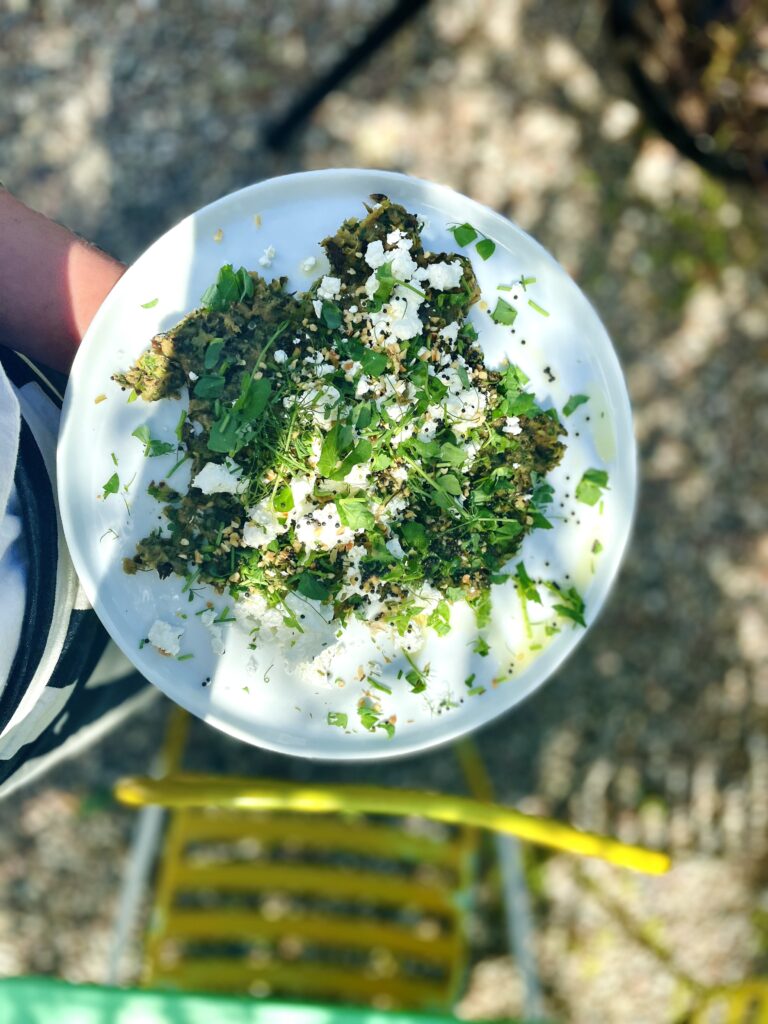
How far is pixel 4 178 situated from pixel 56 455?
1.21 m

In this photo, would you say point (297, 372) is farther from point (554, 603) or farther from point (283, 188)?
point (554, 603)

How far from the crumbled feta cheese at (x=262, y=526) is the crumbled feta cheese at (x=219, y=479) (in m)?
0.03

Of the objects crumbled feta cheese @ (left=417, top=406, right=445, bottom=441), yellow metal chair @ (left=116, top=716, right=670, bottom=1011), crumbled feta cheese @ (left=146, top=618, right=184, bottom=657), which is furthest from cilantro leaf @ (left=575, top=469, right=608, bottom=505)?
yellow metal chair @ (left=116, top=716, right=670, bottom=1011)

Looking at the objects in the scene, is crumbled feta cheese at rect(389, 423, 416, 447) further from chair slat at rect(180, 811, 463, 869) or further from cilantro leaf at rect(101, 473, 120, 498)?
chair slat at rect(180, 811, 463, 869)

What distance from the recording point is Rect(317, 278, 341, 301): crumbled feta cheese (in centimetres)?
101

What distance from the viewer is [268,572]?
1.02m

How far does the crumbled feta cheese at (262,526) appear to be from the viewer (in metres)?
1.00

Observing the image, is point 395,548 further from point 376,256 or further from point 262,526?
point 376,256

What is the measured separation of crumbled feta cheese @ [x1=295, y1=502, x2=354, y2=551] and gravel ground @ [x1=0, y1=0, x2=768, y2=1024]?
1114 millimetres

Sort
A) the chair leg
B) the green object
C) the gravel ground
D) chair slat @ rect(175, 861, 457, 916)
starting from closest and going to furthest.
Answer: the green object, chair slat @ rect(175, 861, 457, 916), the chair leg, the gravel ground

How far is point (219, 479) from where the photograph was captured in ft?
3.28

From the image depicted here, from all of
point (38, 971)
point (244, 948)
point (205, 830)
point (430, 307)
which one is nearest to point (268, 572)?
point (430, 307)

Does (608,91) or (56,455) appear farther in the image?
(608,91)

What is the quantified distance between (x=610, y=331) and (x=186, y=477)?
1.32 m
